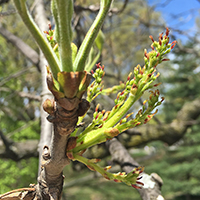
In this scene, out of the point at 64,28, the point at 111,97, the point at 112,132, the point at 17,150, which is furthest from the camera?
the point at 111,97

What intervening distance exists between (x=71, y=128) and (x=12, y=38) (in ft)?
4.75

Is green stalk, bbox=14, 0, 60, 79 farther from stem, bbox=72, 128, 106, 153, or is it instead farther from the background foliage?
the background foliage

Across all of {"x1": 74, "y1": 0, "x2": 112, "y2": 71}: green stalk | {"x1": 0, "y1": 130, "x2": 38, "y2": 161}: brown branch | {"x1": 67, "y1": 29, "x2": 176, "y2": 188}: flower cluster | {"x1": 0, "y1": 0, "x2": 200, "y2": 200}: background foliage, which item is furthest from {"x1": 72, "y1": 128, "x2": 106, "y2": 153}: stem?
{"x1": 0, "y1": 130, "x2": 38, "y2": 161}: brown branch

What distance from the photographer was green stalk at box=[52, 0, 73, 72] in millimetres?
337

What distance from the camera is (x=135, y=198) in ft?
17.8

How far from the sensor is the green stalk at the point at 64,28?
337 millimetres

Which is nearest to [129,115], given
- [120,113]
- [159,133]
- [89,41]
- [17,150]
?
[120,113]

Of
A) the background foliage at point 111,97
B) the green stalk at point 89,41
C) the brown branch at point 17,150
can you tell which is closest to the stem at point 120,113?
the green stalk at point 89,41

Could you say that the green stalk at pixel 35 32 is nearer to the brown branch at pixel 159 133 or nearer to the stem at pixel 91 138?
the stem at pixel 91 138

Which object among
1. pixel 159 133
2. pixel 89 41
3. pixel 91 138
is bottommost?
pixel 159 133

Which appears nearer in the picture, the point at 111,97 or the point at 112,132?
the point at 112,132

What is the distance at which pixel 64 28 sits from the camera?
353mm

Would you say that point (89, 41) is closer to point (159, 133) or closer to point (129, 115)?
point (129, 115)

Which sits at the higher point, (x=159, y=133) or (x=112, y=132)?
(x=112, y=132)
